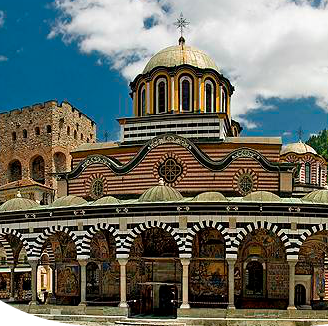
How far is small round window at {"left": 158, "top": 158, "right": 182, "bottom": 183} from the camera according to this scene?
98.4ft

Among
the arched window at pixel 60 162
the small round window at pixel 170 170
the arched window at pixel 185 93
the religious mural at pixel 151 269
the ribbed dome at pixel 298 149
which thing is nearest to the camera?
the religious mural at pixel 151 269

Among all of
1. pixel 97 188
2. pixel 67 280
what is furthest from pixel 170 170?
pixel 67 280

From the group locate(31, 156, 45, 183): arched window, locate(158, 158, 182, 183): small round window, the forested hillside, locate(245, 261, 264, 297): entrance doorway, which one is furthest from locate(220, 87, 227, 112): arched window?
locate(31, 156, 45, 183): arched window

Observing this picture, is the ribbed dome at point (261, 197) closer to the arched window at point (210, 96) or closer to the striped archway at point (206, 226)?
the striped archway at point (206, 226)

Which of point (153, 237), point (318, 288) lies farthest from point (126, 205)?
point (318, 288)

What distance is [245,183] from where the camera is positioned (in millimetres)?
29641

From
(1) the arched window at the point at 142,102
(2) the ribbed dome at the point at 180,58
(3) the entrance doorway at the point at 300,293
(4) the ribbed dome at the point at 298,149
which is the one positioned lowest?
(3) the entrance doorway at the point at 300,293

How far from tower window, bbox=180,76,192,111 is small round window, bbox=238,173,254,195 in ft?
19.5

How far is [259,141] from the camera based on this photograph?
Result: 103 ft

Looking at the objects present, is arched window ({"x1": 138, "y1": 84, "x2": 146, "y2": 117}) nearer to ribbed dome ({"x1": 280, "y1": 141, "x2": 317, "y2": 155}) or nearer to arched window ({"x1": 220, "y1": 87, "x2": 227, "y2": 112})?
arched window ({"x1": 220, "y1": 87, "x2": 227, "y2": 112})

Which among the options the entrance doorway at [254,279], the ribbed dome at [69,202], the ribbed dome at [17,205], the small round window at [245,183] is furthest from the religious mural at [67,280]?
the small round window at [245,183]

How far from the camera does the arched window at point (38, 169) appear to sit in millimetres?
53562

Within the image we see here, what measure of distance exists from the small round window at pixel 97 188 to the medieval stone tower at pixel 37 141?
1791 centimetres

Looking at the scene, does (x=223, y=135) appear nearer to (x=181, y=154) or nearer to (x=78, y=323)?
(x=181, y=154)
